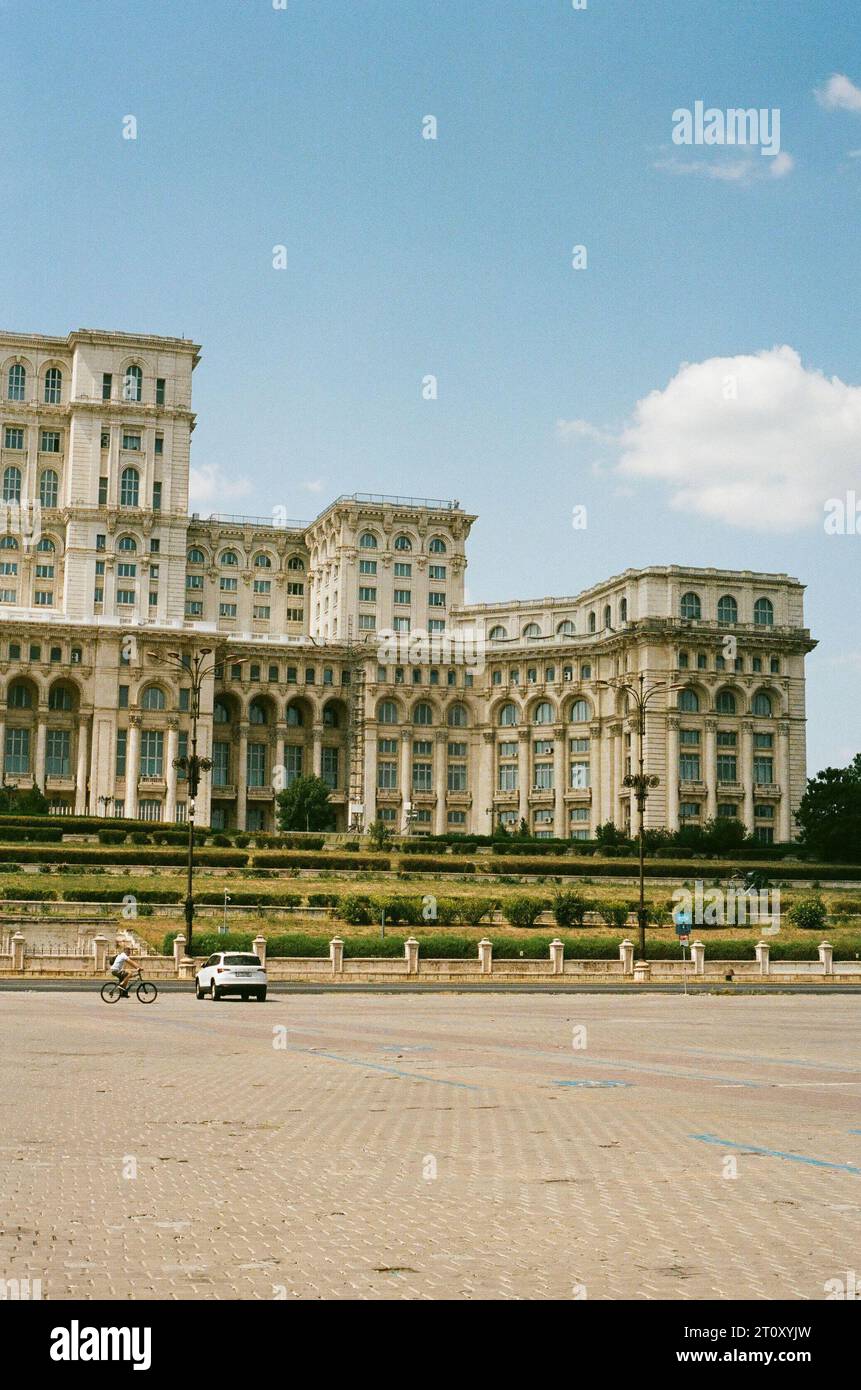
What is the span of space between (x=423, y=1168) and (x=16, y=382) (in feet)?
399

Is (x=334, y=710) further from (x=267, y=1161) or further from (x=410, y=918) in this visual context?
(x=267, y=1161)

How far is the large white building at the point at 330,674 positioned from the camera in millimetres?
112812

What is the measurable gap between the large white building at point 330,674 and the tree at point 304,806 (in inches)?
242

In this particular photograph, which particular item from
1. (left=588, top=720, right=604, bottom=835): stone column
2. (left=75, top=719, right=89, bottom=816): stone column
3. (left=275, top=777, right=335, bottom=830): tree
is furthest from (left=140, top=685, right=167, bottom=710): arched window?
(left=588, top=720, right=604, bottom=835): stone column

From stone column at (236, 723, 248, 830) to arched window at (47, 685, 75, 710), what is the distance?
15156 millimetres

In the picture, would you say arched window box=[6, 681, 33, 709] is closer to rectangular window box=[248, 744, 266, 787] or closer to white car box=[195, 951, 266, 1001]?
rectangular window box=[248, 744, 266, 787]

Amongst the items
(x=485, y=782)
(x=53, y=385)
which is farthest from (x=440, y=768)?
(x=53, y=385)

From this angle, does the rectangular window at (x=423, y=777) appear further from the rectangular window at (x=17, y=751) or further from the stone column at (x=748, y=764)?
the rectangular window at (x=17, y=751)

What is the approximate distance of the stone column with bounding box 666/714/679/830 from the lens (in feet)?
371

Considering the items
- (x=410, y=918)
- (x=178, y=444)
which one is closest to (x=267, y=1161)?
(x=410, y=918)

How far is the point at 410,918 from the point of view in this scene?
193ft

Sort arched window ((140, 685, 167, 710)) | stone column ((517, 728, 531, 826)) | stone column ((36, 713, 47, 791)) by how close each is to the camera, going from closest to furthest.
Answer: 1. stone column ((36, 713, 47, 791))
2. arched window ((140, 685, 167, 710))
3. stone column ((517, 728, 531, 826))
